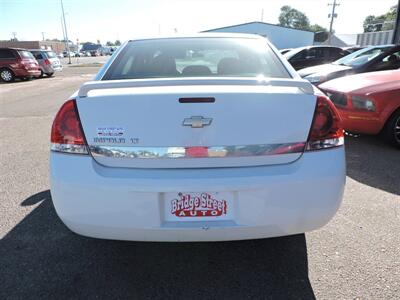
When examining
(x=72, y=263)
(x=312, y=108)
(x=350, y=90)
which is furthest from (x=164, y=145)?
(x=350, y=90)

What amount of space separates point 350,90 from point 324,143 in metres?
3.42


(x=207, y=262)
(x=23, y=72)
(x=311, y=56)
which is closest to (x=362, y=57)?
(x=311, y=56)

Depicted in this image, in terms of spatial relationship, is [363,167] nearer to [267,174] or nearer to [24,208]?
[267,174]

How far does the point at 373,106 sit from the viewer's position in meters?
4.69

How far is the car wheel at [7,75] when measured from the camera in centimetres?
1731

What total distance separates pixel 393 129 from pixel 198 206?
13.0ft

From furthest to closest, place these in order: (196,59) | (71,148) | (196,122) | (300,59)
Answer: (300,59) → (196,59) → (71,148) → (196,122)

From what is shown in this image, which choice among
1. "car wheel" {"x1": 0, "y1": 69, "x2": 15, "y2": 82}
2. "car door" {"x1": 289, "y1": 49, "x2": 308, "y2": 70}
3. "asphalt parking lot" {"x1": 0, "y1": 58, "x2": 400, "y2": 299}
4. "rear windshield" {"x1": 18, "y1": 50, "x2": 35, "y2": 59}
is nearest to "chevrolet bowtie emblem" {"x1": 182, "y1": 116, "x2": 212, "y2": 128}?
"asphalt parking lot" {"x1": 0, "y1": 58, "x2": 400, "y2": 299}

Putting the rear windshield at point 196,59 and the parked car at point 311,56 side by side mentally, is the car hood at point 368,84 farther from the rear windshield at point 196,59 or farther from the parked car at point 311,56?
the parked car at point 311,56

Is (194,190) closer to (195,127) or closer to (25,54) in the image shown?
(195,127)

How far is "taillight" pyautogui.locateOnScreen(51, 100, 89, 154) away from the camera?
6.43ft

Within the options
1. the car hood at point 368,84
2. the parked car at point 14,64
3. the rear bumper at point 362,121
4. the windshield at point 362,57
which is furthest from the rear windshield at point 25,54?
the rear bumper at point 362,121

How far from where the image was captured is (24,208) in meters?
3.20

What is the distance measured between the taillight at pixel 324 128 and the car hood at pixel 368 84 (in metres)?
3.15
